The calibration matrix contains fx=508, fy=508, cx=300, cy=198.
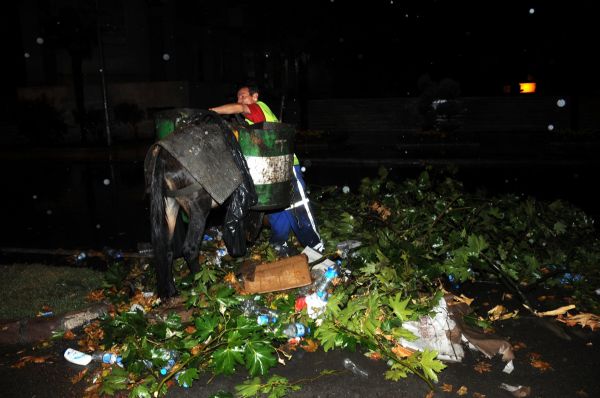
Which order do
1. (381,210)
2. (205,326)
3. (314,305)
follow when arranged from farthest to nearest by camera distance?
(381,210), (314,305), (205,326)

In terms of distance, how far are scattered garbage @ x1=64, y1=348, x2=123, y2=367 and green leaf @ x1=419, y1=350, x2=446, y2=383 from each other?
91.0 inches

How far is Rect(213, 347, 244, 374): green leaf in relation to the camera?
3.72m

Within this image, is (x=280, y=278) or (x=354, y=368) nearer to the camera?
(x=354, y=368)

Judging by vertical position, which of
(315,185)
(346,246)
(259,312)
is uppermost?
(315,185)

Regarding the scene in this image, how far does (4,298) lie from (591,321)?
5.59 metres

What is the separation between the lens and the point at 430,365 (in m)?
3.63

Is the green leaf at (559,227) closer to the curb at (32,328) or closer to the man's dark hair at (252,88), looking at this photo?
the man's dark hair at (252,88)

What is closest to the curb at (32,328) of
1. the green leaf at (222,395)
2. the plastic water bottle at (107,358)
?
the plastic water bottle at (107,358)

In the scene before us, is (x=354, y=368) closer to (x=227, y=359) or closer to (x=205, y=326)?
(x=227, y=359)

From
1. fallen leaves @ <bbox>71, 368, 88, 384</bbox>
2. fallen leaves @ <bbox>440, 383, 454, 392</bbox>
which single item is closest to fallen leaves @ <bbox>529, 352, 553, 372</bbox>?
fallen leaves @ <bbox>440, 383, 454, 392</bbox>

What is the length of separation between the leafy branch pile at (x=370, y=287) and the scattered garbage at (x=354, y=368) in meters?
0.17

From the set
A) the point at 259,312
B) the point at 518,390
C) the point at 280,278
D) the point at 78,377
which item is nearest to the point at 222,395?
the point at 259,312

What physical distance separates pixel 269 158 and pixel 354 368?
1992 mm

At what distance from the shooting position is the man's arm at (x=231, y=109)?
4.78m
